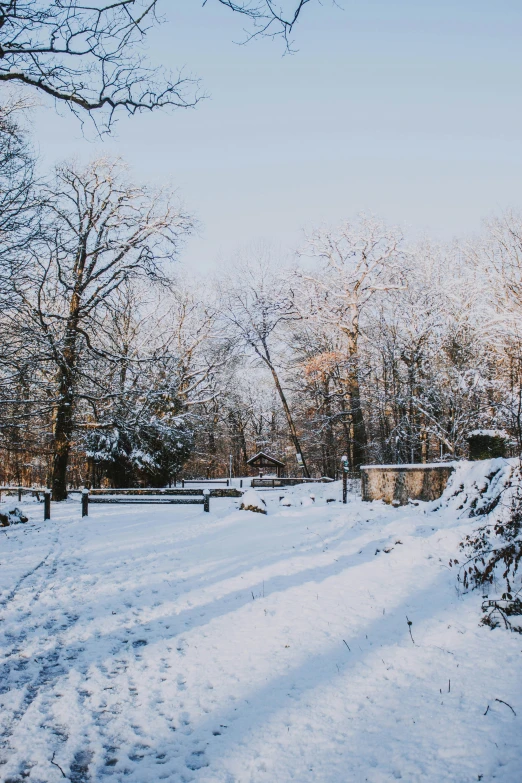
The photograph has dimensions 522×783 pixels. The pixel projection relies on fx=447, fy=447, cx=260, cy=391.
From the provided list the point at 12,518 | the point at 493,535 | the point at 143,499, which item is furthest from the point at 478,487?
the point at 12,518

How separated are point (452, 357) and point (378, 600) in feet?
57.2

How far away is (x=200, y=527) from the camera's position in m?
11.1

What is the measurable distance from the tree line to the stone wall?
6.39ft

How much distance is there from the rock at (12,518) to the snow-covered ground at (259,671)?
4379 millimetres

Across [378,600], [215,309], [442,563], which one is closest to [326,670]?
[378,600]

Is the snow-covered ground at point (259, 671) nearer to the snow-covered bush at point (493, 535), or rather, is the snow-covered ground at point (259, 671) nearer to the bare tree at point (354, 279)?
the snow-covered bush at point (493, 535)

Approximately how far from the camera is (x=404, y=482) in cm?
1168

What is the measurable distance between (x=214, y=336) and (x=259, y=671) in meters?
26.0

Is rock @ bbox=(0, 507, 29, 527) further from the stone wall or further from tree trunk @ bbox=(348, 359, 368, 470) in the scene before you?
tree trunk @ bbox=(348, 359, 368, 470)

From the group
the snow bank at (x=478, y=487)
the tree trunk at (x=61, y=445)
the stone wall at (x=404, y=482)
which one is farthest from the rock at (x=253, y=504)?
the tree trunk at (x=61, y=445)

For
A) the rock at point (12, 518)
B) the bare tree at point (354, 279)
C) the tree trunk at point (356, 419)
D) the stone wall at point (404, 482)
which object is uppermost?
the bare tree at point (354, 279)

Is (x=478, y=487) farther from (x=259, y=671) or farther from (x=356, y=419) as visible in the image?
(x=356, y=419)

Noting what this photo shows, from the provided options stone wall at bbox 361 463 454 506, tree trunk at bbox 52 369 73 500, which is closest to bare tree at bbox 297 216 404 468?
stone wall at bbox 361 463 454 506

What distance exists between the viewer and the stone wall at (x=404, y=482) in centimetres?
1051
